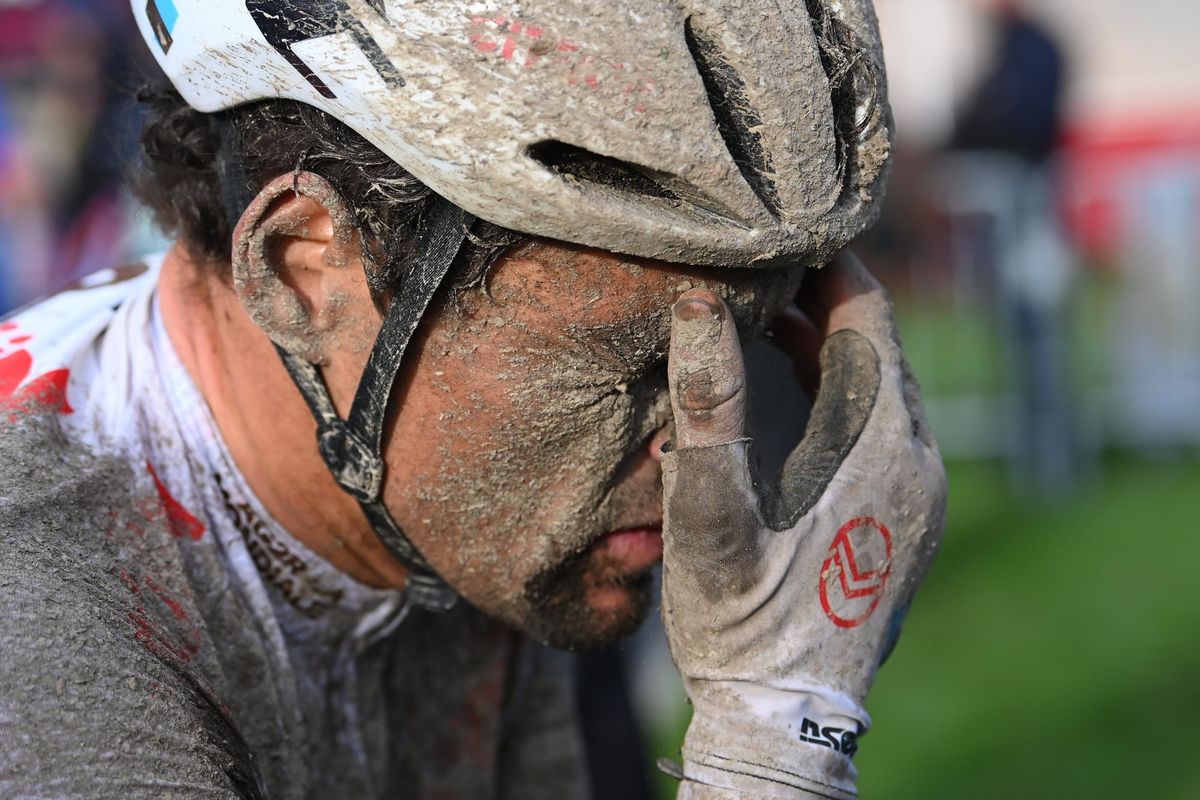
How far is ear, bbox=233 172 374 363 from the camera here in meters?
2.00

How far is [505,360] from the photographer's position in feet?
6.57

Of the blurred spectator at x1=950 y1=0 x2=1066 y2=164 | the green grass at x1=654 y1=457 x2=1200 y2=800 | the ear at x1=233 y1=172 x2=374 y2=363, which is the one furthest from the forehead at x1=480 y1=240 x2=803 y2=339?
the blurred spectator at x1=950 y1=0 x2=1066 y2=164

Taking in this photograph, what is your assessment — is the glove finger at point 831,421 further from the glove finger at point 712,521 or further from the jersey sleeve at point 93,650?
the jersey sleeve at point 93,650

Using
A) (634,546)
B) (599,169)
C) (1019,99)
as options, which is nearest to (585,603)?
(634,546)

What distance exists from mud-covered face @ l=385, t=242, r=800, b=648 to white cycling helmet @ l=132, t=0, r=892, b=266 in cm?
10

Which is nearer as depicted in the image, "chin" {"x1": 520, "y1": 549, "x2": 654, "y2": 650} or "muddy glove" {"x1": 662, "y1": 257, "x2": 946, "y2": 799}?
"muddy glove" {"x1": 662, "y1": 257, "x2": 946, "y2": 799}

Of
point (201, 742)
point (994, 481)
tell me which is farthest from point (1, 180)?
point (201, 742)

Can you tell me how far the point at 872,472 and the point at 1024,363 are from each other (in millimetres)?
6915

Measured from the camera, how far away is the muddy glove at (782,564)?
1.93 meters

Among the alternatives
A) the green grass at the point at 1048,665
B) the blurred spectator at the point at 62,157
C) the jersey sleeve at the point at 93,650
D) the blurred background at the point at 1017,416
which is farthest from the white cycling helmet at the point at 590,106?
the green grass at the point at 1048,665

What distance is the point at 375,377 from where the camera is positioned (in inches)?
80.7

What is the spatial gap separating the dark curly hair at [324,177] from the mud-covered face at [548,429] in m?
0.08

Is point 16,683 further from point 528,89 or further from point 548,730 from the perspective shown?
point 548,730

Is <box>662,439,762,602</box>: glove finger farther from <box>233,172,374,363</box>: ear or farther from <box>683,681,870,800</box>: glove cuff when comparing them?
<box>233,172,374,363</box>: ear
